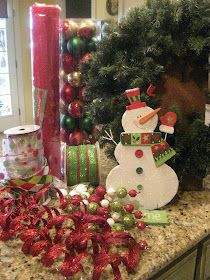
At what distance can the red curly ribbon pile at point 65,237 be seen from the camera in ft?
1.95

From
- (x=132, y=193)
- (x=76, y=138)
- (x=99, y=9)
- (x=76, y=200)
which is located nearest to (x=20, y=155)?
(x=76, y=200)

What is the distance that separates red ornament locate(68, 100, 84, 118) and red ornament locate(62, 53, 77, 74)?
118 millimetres

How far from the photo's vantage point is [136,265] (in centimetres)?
62

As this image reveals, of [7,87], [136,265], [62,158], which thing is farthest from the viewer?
[7,87]

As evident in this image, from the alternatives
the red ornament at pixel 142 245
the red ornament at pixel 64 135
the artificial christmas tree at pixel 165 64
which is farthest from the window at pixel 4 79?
the red ornament at pixel 142 245

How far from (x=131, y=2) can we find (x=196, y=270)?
2.01 meters

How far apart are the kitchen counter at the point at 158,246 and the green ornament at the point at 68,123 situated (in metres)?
0.51

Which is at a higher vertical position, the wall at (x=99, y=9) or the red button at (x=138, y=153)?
the wall at (x=99, y=9)

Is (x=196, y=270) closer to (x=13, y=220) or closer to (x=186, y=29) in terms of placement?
(x=13, y=220)

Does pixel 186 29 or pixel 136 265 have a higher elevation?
pixel 186 29

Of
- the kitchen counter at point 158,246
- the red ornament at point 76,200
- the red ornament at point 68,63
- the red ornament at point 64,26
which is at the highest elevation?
the red ornament at point 64,26

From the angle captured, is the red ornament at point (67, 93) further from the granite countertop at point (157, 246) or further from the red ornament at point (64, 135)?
the granite countertop at point (157, 246)

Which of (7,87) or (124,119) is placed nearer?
(124,119)

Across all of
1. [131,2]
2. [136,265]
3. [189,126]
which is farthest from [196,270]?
[131,2]
